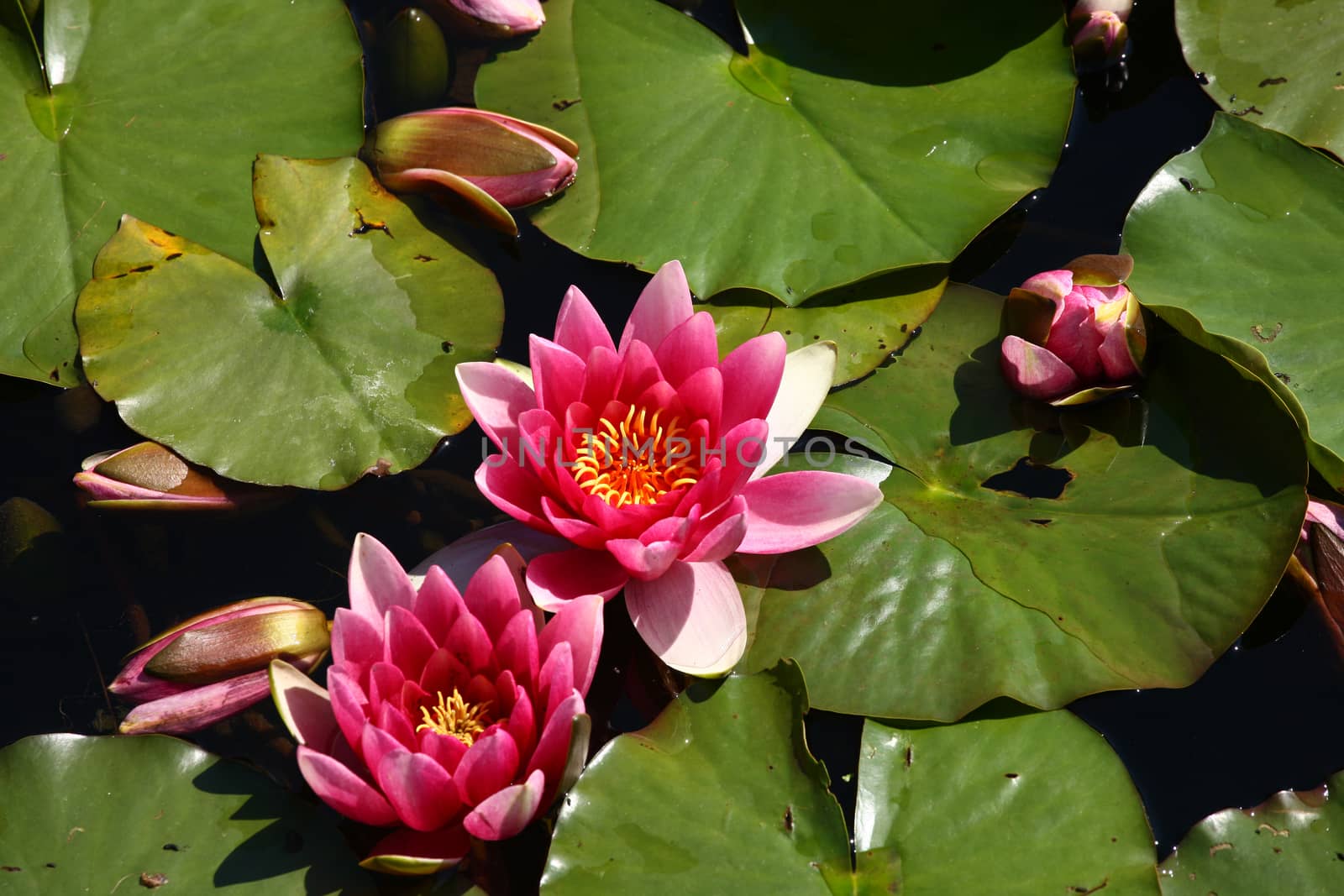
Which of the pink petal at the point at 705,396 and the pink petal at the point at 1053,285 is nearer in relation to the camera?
the pink petal at the point at 705,396

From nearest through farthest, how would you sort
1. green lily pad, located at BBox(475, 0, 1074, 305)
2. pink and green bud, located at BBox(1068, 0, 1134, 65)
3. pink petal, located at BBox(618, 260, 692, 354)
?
pink petal, located at BBox(618, 260, 692, 354), green lily pad, located at BBox(475, 0, 1074, 305), pink and green bud, located at BBox(1068, 0, 1134, 65)

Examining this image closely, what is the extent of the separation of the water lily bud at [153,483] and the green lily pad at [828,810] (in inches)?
48.9

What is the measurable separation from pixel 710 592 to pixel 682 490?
250mm

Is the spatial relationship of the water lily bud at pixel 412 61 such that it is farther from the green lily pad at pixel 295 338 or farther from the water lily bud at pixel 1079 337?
the water lily bud at pixel 1079 337

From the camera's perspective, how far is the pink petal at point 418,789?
1731 mm

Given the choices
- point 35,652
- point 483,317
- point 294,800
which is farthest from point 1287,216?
point 35,652

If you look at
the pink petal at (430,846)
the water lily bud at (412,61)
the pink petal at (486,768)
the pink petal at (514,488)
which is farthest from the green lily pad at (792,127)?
the pink petal at (430,846)

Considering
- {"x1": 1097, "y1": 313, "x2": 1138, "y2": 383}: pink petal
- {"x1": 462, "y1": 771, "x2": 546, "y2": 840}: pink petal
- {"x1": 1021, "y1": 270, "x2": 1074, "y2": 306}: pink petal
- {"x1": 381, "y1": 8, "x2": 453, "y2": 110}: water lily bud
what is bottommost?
{"x1": 462, "y1": 771, "x2": 546, "y2": 840}: pink petal

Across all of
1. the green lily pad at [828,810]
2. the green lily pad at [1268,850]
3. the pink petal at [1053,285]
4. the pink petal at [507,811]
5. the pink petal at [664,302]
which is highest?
the pink petal at [664,302]

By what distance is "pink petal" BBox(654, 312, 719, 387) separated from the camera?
2184 mm

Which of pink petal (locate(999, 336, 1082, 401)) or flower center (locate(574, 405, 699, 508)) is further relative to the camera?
pink petal (locate(999, 336, 1082, 401))

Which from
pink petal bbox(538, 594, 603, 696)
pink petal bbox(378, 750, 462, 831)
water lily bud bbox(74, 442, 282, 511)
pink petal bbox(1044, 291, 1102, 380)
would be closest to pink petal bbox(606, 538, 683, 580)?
pink petal bbox(538, 594, 603, 696)

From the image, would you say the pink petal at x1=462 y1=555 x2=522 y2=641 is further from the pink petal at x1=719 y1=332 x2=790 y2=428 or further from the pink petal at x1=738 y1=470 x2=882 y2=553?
the pink petal at x1=719 y1=332 x2=790 y2=428

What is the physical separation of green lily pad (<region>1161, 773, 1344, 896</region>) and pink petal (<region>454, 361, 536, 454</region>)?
5.56 ft
